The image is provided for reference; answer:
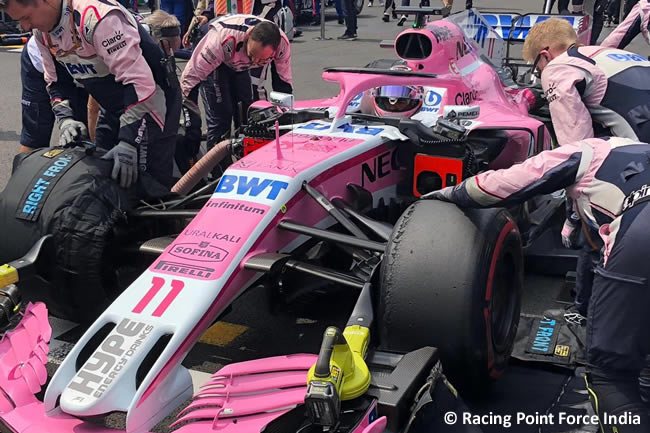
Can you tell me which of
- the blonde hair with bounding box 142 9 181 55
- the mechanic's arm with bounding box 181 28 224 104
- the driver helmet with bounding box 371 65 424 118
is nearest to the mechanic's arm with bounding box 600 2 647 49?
the driver helmet with bounding box 371 65 424 118

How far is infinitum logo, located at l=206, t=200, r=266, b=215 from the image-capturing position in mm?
3332

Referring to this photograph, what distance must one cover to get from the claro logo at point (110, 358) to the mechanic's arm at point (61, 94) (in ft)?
5.10

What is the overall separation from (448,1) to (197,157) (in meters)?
7.43

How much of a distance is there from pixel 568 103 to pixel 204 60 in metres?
3.11

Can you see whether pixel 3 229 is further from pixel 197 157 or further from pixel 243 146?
pixel 197 157

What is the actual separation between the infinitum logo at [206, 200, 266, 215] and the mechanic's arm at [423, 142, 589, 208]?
1.00m

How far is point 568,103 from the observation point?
149 inches

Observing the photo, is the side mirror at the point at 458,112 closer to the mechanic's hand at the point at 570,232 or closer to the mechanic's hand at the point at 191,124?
the mechanic's hand at the point at 570,232

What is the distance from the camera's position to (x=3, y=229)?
363 cm

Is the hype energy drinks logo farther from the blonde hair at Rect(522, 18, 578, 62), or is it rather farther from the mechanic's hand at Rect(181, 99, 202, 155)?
the blonde hair at Rect(522, 18, 578, 62)

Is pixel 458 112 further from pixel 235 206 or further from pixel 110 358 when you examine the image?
pixel 110 358

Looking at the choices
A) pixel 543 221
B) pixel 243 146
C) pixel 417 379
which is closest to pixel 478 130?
pixel 543 221

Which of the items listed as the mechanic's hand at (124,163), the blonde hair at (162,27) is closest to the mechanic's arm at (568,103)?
the mechanic's hand at (124,163)

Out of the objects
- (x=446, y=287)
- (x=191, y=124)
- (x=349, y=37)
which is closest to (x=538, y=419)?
(x=446, y=287)
